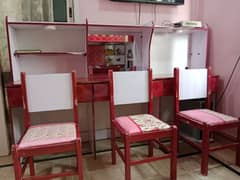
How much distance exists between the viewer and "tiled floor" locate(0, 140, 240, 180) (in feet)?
5.83

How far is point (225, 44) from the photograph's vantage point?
229 cm

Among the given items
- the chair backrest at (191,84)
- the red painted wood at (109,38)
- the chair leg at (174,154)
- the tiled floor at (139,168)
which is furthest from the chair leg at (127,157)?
the red painted wood at (109,38)

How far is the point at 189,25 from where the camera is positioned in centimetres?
Answer: 231

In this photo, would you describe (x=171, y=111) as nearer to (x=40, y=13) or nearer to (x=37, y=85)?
(x=37, y=85)

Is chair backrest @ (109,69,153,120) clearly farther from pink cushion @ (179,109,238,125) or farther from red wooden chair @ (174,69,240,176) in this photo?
pink cushion @ (179,109,238,125)

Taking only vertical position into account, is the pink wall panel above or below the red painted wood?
above

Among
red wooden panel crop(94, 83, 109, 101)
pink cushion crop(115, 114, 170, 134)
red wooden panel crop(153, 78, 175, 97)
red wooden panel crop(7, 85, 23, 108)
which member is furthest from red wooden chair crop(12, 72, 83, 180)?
red wooden panel crop(153, 78, 175, 97)

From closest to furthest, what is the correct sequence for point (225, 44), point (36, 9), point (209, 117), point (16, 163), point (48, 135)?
point (16, 163)
point (48, 135)
point (209, 117)
point (36, 9)
point (225, 44)

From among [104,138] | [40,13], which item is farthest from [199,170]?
[40,13]

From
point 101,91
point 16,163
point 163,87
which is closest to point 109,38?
point 101,91

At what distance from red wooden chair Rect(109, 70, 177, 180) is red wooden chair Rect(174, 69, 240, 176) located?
12.3 inches

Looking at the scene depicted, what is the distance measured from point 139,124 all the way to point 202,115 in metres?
0.68

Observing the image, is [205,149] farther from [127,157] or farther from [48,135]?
[48,135]

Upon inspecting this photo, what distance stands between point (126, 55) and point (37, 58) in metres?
0.99
